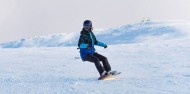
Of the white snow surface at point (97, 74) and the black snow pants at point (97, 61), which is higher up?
the black snow pants at point (97, 61)

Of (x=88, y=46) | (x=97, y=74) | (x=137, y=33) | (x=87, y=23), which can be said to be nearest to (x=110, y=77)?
(x=88, y=46)

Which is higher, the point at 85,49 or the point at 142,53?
the point at 85,49

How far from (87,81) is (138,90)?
4.78 ft

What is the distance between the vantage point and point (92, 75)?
10461 mm

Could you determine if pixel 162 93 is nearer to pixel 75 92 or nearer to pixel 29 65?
pixel 75 92

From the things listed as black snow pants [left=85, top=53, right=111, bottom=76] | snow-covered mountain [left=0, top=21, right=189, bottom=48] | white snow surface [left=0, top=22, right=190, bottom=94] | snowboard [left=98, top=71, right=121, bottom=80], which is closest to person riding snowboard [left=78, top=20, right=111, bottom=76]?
black snow pants [left=85, top=53, right=111, bottom=76]

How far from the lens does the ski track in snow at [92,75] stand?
27.0 feet

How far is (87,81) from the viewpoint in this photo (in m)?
9.26

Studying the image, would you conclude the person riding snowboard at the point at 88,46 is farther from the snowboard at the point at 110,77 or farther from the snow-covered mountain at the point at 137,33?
the snow-covered mountain at the point at 137,33

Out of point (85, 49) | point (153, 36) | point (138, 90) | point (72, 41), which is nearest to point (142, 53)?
point (85, 49)

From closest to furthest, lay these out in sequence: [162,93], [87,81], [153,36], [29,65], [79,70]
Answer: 1. [162,93]
2. [87,81]
3. [79,70]
4. [29,65]
5. [153,36]

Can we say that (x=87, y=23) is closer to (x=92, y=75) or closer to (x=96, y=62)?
(x=96, y=62)

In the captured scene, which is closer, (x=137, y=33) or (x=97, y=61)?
(x=97, y=61)

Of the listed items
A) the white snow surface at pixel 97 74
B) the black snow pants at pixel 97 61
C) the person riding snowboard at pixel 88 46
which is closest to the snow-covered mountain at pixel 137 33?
the white snow surface at pixel 97 74
